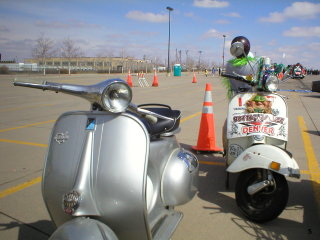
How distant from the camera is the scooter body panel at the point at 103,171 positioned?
195 cm

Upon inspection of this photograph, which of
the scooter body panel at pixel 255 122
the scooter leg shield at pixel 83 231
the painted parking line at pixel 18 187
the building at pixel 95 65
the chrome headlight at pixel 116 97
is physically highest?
the building at pixel 95 65

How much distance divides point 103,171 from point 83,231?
400 millimetres

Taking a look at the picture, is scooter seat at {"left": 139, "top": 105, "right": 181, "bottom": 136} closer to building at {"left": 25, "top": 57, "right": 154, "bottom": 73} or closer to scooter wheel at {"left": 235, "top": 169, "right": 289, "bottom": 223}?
scooter wheel at {"left": 235, "top": 169, "right": 289, "bottom": 223}

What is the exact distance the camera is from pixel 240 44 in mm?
3590

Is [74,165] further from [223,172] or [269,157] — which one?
[223,172]

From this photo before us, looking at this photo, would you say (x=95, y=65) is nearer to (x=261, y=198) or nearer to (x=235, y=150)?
(x=235, y=150)

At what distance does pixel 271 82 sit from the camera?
3.25 meters

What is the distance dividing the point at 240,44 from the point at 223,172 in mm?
1801

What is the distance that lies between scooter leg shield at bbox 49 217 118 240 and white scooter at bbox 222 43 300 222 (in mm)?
1550

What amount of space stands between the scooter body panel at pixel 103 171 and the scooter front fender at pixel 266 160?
4.06 ft

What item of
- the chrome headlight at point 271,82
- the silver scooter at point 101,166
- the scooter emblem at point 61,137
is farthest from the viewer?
the chrome headlight at point 271,82

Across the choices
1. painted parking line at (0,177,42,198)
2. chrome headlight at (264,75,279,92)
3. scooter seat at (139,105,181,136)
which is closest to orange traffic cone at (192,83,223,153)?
chrome headlight at (264,75,279,92)

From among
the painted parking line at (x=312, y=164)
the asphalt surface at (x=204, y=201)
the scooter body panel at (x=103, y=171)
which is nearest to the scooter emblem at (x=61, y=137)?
the scooter body panel at (x=103, y=171)

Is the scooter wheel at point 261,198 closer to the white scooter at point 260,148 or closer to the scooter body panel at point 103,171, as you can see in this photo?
the white scooter at point 260,148
